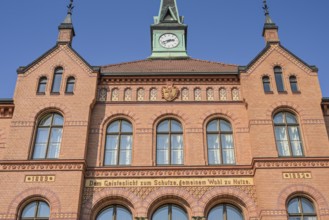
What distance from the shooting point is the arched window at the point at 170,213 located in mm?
19359

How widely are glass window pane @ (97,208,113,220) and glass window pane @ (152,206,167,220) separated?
186 centimetres

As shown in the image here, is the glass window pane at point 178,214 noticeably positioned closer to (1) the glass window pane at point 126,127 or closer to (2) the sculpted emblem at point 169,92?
(1) the glass window pane at point 126,127

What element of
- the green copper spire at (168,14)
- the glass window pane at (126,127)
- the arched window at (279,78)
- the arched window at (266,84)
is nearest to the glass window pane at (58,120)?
the glass window pane at (126,127)

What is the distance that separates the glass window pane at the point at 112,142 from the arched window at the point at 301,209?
829 centimetres

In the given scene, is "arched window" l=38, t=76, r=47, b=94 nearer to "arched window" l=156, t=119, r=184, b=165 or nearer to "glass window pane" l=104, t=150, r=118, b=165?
"glass window pane" l=104, t=150, r=118, b=165

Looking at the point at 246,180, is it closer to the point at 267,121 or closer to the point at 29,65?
the point at 267,121

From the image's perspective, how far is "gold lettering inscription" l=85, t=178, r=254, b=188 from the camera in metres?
19.9

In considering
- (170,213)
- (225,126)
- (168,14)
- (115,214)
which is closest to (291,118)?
(225,126)

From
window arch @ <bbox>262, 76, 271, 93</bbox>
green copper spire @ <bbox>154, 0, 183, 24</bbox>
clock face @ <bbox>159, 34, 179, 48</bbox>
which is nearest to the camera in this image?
window arch @ <bbox>262, 76, 271, 93</bbox>

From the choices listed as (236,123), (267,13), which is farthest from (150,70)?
(267,13)

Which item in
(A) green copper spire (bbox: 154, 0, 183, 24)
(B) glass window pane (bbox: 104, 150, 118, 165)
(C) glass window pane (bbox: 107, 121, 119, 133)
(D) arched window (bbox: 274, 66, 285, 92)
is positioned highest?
(A) green copper spire (bbox: 154, 0, 183, 24)

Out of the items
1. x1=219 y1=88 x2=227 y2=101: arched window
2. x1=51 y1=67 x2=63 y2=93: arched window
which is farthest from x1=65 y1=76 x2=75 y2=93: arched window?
x1=219 y1=88 x2=227 y2=101: arched window

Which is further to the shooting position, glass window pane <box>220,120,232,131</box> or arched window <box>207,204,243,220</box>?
glass window pane <box>220,120,232,131</box>

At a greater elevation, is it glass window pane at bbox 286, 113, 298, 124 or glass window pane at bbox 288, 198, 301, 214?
glass window pane at bbox 286, 113, 298, 124
